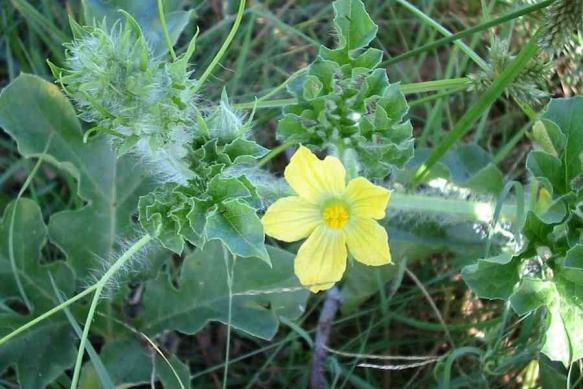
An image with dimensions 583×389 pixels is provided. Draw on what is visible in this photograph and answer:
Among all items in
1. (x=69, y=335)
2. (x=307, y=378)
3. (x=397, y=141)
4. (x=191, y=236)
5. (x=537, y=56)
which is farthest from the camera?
(x=307, y=378)

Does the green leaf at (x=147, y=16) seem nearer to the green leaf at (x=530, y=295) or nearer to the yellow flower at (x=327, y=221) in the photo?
the yellow flower at (x=327, y=221)

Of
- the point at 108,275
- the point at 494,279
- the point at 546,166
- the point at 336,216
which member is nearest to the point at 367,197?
the point at 336,216

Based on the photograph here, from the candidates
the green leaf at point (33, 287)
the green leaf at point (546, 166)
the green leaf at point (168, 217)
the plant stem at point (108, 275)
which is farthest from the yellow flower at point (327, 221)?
the green leaf at point (33, 287)

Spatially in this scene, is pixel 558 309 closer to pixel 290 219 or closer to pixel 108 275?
pixel 290 219

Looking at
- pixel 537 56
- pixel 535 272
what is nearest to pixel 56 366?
pixel 535 272

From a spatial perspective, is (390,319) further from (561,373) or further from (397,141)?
(397,141)

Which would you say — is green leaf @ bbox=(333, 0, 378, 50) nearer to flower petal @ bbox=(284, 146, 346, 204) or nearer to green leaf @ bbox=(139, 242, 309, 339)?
flower petal @ bbox=(284, 146, 346, 204)
